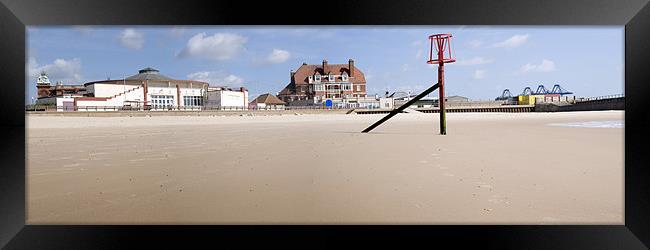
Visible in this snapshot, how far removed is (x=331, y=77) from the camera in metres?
68.8

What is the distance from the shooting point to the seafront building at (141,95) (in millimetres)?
43156

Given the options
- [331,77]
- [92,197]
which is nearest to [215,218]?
[92,197]

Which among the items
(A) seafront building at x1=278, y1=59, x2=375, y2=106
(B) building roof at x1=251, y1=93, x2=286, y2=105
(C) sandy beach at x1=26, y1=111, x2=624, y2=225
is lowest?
(C) sandy beach at x1=26, y1=111, x2=624, y2=225

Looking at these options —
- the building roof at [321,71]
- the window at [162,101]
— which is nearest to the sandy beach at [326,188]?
the window at [162,101]

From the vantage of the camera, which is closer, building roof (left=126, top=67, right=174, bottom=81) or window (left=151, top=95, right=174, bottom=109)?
window (left=151, top=95, right=174, bottom=109)

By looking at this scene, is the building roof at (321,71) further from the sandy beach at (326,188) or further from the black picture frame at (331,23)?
the black picture frame at (331,23)

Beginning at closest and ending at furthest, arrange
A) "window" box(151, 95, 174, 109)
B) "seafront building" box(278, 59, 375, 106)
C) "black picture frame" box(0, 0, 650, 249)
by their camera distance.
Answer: "black picture frame" box(0, 0, 650, 249)
"window" box(151, 95, 174, 109)
"seafront building" box(278, 59, 375, 106)

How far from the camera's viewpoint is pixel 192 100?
5384 cm

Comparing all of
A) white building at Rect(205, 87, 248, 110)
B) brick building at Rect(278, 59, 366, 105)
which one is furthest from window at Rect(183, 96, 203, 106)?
brick building at Rect(278, 59, 366, 105)

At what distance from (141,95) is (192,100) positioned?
7.13 metres

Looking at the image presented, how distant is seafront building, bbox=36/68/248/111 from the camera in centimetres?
4316

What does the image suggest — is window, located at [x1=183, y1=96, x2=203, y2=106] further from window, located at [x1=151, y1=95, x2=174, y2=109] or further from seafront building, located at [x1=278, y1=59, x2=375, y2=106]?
seafront building, located at [x1=278, y1=59, x2=375, y2=106]

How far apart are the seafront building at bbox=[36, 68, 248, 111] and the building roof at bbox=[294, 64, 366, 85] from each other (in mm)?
13738

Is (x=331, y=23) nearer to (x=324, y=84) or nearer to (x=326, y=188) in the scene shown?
(x=326, y=188)
